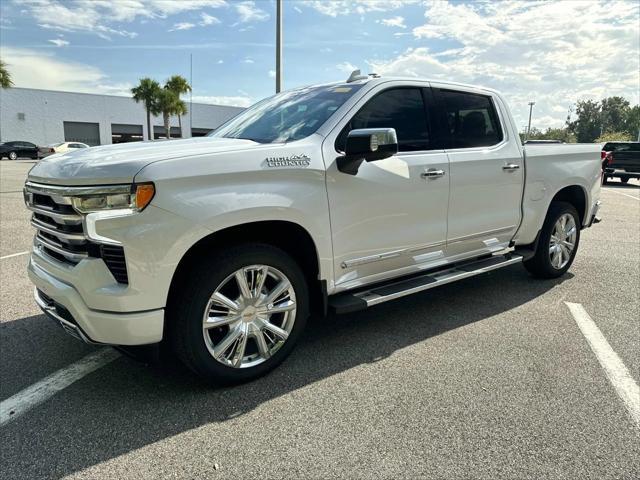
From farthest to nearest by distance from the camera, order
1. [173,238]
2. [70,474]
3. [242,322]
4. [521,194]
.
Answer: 1. [521,194]
2. [242,322]
3. [173,238]
4. [70,474]

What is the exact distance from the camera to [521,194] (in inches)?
183

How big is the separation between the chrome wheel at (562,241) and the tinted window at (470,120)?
4.57ft

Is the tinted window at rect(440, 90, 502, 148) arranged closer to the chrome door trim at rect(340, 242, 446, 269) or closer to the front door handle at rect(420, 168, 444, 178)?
the front door handle at rect(420, 168, 444, 178)

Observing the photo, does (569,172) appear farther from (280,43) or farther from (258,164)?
(280,43)

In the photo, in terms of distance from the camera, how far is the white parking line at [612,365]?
2.85 metres

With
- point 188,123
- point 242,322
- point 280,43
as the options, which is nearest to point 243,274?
point 242,322

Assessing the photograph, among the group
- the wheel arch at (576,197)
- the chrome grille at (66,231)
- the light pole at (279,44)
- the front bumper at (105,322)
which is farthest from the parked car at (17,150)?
the wheel arch at (576,197)

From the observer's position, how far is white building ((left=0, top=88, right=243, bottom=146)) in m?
47.2

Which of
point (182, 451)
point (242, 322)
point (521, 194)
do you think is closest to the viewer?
point (182, 451)

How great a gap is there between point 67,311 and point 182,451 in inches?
41.1

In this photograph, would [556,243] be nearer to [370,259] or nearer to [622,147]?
[370,259]

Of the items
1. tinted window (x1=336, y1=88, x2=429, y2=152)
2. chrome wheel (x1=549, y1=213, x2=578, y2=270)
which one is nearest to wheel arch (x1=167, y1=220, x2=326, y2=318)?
tinted window (x1=336, y1=88, x2=429, y2=152)

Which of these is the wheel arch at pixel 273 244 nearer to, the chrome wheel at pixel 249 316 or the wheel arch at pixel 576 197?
the chrome wheel at pixel 249 316

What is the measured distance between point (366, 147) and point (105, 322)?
1817 mm
